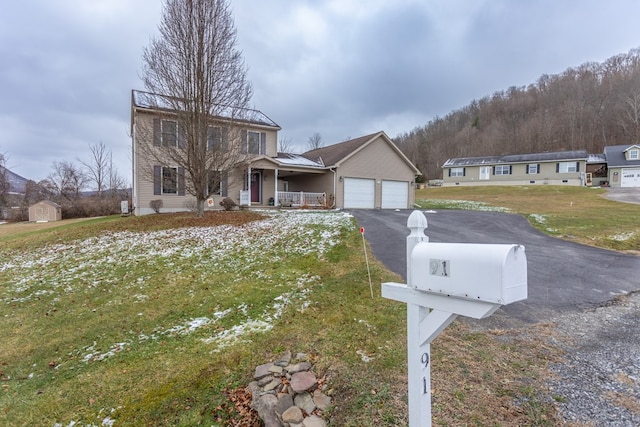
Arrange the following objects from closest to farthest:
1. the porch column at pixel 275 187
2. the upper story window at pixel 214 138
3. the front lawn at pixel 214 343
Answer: the front lawn at pixel 214 343 < the upper story window at pixel 214 138 < the porch column at pixel 275 187

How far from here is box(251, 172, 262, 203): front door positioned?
19.1 m

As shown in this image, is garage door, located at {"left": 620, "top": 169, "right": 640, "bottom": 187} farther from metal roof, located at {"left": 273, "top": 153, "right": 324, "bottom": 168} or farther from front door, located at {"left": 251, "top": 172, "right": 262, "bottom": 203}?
front door, located at {"left": 251, "top": 172, "right": 262, "bottom": 203}

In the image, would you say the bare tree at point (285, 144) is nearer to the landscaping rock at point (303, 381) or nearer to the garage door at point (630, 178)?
the landscaping rock at point (303, 381)

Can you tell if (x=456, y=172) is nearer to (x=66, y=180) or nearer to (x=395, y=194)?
(x=395, y=194)

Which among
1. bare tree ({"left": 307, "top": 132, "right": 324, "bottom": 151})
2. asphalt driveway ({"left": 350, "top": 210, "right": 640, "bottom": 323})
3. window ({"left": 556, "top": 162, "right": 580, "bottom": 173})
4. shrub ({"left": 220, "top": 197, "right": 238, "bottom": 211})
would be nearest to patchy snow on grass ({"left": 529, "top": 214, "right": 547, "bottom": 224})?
asphalt driveway ({"left": 350, "top": 210, "right": 640, "bottom": 323})

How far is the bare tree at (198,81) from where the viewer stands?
12.9 m

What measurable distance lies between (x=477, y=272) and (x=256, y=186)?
18743mm

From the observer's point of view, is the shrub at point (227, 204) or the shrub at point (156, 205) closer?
the shrub at point (156, 205)

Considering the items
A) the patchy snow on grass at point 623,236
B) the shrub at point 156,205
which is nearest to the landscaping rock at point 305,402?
the patchy snow on grass at point 623,236

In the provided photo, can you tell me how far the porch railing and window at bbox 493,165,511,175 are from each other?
30.4 meters

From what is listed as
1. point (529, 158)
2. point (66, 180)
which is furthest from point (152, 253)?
point (529, 158)

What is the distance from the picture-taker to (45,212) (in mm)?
24953

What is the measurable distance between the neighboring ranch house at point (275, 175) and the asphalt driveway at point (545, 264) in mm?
7089

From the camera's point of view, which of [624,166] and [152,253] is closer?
[152,253]
